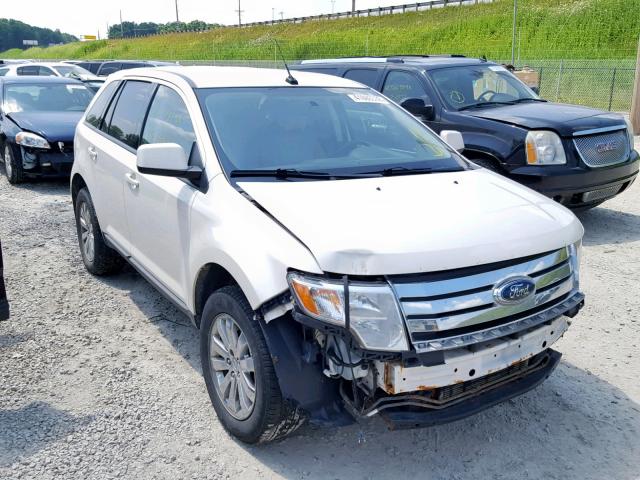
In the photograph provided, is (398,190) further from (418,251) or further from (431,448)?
(431,448)

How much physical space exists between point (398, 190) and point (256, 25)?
6312 cm

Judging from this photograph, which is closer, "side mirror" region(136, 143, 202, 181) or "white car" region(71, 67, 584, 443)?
"white car" region(71, 67, 584, 443)

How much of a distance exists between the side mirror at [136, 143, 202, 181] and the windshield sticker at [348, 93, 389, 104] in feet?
4.48

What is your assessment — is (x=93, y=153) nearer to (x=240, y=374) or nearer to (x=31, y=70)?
(x=240, y=374)

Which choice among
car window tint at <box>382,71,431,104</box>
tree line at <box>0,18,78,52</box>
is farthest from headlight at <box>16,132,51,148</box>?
tree line at <box>0,18,78,52</box>

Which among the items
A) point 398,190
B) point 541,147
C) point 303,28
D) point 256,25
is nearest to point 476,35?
point 303,28

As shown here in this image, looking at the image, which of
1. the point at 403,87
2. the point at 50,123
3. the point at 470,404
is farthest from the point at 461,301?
the point at 50,123

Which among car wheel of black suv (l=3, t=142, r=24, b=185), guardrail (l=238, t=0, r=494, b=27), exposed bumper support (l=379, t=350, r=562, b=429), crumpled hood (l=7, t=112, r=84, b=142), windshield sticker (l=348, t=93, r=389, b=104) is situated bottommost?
Answer: car wheel of black suv (l=3, t=142, r=24, b=185)

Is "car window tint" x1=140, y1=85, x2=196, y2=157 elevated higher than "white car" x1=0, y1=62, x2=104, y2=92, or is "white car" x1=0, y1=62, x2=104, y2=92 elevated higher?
"car window tint" x1=140, y1=85, x2=196, y2=157

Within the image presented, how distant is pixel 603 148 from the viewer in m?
A: 6.74

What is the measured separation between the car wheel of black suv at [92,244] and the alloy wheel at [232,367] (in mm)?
2354

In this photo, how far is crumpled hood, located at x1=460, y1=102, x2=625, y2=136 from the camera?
6.59 meters

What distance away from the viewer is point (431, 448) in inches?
127

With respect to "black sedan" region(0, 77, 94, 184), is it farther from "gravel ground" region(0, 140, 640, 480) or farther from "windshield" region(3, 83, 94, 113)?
"gravel ground" region(0, 140, 640, 480)
